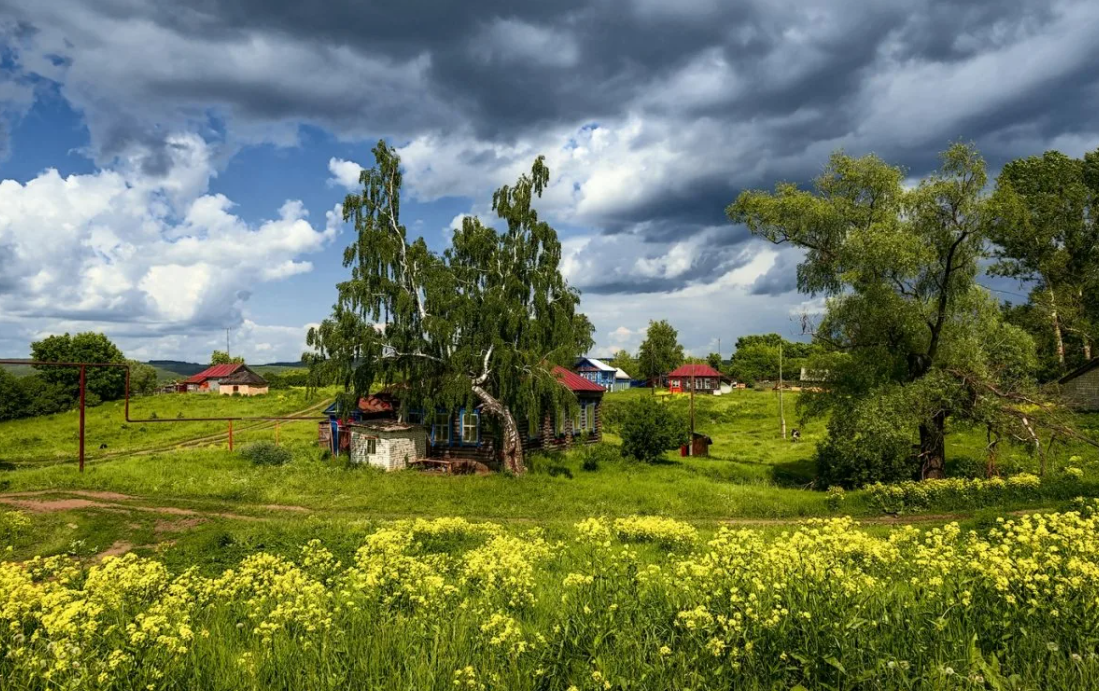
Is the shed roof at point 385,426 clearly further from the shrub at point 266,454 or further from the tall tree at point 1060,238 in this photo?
the tall tree at point 1060,238

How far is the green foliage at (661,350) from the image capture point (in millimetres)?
106312

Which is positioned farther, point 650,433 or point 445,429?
point 445,429

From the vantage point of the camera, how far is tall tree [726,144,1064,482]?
80.4 ft

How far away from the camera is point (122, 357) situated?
84.2 meters

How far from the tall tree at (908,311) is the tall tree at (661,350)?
77.5m

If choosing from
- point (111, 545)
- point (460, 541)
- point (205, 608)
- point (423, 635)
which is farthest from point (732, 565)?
point (111, 545)

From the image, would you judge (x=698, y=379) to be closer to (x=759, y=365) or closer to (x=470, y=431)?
(x=759, y=365)

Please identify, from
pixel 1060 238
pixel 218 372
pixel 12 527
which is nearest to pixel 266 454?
pixel 12 527

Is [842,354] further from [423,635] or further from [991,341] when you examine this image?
[423,635]

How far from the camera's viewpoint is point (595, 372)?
99.0 metres

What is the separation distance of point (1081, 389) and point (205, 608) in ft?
181

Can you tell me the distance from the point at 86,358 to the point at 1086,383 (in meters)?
103

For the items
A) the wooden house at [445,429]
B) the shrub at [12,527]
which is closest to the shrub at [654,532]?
the wooden house at [445,429]

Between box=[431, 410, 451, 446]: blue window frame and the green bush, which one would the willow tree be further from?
the green bush
